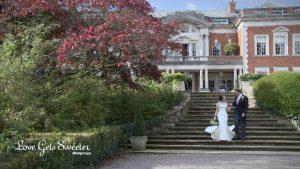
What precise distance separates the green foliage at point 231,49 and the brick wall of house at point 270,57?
2173 millimetres

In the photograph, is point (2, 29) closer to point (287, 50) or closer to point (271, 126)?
point (271, 126)

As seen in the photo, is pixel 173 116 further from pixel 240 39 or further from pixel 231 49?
pixel 240 39

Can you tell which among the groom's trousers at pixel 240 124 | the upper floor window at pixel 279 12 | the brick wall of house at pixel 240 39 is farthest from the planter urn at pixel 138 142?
the upper floor window at pixel 279 12

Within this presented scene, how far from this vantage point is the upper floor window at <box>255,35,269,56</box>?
4147 cm

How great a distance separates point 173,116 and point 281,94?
4.42m

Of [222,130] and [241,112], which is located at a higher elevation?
[241,112]

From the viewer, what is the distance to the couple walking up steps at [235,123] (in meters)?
16.0

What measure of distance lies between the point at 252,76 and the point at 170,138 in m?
10.4

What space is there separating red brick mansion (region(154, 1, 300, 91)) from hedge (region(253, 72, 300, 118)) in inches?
751

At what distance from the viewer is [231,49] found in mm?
43406

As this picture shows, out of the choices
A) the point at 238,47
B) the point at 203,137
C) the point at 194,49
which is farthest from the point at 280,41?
the point at 203,137

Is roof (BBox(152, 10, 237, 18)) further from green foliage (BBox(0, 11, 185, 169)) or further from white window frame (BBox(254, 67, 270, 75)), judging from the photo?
green foliage (BBox(0, 11, 185, 169))

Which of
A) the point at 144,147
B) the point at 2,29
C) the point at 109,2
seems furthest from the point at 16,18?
the point at 144,147

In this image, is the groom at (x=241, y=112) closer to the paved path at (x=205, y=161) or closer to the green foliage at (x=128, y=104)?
the paved path at (x=205, y=161)
